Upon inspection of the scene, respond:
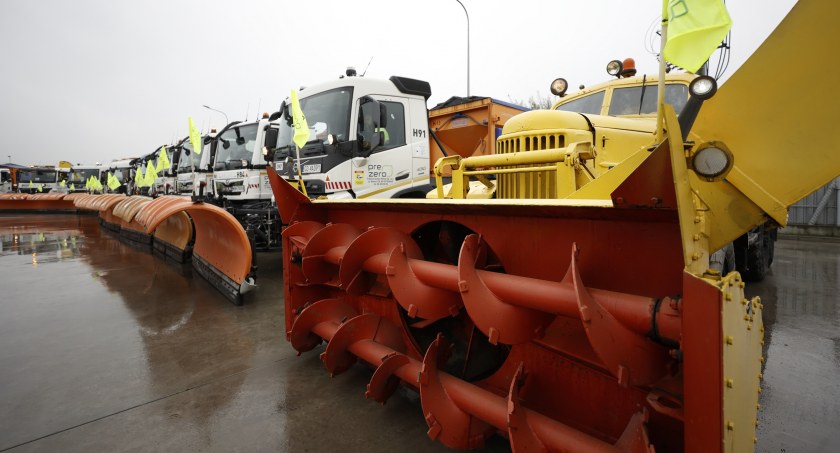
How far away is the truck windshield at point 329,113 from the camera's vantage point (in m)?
6.38

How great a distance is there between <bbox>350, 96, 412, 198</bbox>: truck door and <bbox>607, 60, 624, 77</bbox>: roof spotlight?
3.10 m

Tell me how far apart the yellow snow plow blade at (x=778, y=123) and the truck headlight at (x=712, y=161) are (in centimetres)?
33

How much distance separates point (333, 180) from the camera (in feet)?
20.7

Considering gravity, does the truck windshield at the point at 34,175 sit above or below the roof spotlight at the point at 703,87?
above

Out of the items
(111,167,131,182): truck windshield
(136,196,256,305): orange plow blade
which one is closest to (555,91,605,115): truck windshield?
(136,196,256,305): orange plow blade

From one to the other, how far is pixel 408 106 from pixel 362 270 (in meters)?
4.90

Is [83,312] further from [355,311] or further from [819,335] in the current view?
[819,335]

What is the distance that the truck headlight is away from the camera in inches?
A: 52.3

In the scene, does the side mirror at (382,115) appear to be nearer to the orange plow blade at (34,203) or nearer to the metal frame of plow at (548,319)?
the metal frame of plow at (548,319)

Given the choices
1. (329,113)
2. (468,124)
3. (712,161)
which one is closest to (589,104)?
(468,124)

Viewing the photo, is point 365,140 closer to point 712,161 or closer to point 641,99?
point 641,99

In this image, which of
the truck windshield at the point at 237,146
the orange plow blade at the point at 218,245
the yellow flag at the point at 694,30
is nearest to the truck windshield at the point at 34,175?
the truck windshield at the point at 237,146

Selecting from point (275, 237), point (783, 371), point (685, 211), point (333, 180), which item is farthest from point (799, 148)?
point (275, 237)

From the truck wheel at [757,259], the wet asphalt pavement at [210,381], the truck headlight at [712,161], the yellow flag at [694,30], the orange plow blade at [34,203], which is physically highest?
the yellow flag at [694,30]
